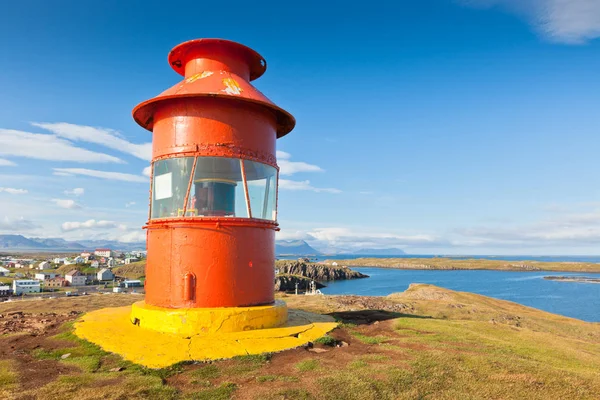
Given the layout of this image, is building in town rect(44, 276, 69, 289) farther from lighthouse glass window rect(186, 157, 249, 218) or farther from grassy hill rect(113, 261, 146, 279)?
lighthouse glass window rect(186, 157, 249, 218)

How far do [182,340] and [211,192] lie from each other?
3717 mm

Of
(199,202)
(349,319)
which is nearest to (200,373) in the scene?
(199,202)

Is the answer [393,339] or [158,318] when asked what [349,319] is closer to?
[393,339]

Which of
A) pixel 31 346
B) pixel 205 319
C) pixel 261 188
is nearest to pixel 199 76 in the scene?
pixel 261 188

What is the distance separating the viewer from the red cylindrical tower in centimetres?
954

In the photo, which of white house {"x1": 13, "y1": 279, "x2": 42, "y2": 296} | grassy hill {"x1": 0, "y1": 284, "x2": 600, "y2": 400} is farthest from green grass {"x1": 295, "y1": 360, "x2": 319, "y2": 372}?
white house {"x1": 13, "y1": 279, "x2": 42, "y2": 296}

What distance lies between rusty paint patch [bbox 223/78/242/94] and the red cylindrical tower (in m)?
0.03

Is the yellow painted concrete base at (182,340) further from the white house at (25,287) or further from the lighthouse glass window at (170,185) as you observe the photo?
the white house at (25,287)

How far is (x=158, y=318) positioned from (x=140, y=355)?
1.59 meters

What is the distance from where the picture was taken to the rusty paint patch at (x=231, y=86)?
396 inches

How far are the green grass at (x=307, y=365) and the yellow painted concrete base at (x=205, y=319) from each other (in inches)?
87.3

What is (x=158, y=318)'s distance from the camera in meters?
9.13

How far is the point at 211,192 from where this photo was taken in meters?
10.4

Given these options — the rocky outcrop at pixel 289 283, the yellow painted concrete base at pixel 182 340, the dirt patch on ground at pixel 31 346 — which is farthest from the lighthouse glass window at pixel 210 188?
the rocky outcrop at pixel 289 283
